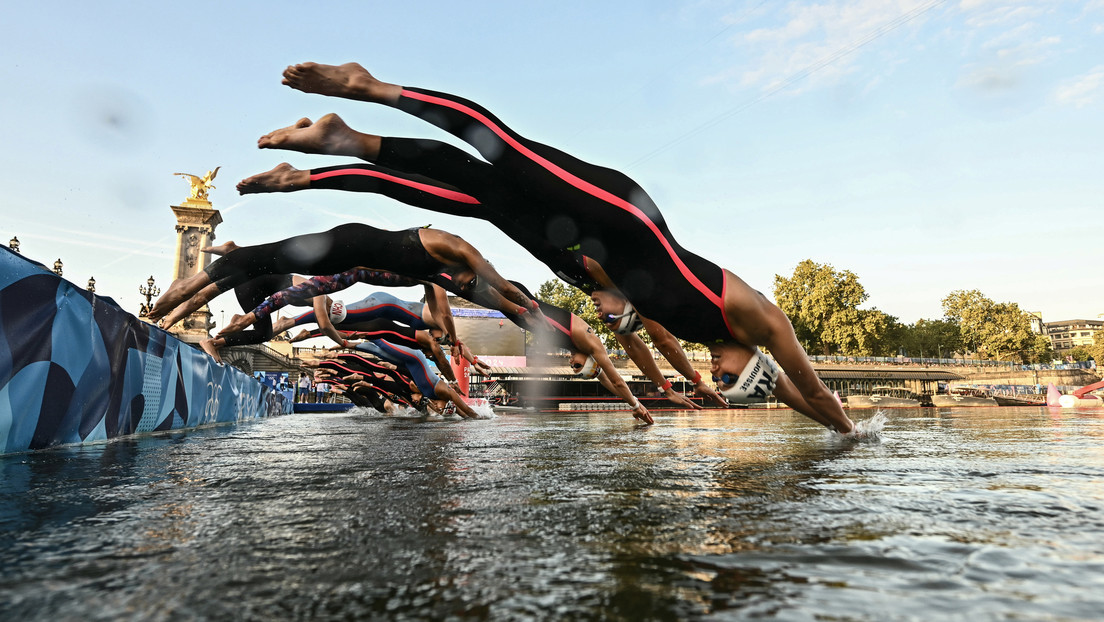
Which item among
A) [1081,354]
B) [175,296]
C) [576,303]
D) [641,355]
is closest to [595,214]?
[641,355]

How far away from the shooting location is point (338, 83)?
4.20 meters

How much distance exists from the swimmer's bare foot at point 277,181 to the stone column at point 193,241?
175ft

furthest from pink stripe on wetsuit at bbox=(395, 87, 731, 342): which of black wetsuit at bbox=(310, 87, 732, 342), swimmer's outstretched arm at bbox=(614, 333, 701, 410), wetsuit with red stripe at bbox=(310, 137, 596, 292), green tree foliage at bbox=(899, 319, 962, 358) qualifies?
green tree foliage at bbox=(899, 319, 962, 358)

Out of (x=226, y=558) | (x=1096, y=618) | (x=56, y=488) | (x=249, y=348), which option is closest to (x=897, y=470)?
(x=1096, y=618)

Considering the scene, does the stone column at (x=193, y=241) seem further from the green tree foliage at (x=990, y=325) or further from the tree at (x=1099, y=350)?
the tree at (x=1099, y=350)

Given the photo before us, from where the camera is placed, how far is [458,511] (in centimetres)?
202

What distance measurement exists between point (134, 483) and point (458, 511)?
A: 1739 millimetres

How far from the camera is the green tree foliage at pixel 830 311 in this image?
56.3 metres

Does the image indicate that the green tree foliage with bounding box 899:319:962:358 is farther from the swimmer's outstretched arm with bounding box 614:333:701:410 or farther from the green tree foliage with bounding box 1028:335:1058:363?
the swimmer's outstretched arm with bounding box 614:333:701:410

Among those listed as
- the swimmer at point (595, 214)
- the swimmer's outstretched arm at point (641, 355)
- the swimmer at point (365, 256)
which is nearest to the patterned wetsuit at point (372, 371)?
the swimmer's outstretched arm at point (641, 355)

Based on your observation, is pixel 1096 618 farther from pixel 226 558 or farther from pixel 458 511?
pixel 226 558

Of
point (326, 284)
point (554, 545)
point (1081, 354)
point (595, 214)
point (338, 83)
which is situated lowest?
point (554, 545)

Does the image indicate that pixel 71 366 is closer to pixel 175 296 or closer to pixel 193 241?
pixel 175 296

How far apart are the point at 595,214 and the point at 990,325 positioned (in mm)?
81870
